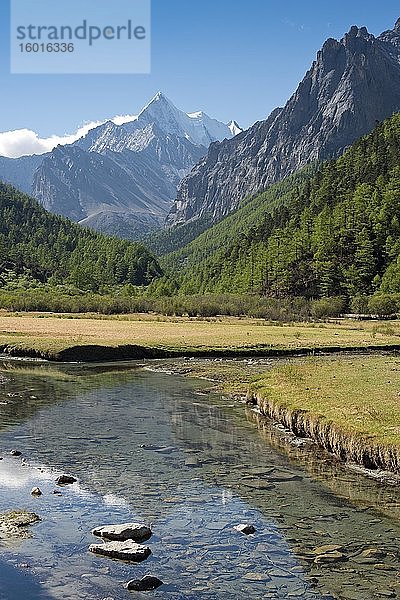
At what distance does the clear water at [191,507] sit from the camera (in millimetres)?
17672

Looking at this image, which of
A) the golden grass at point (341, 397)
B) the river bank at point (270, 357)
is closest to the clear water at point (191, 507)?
the river bank at point (270, 357)

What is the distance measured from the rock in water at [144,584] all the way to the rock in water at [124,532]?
3229 millimetres

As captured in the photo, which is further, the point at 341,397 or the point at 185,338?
the point at 185,338

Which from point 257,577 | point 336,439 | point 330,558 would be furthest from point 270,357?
point 257,577

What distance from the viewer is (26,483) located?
86.7 feet

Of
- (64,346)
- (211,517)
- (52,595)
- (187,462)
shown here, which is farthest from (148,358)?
(52,595)

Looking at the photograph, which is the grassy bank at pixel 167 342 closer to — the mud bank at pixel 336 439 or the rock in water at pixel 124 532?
the mud bank at pixel 336 439

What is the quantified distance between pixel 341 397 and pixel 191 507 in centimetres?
1776

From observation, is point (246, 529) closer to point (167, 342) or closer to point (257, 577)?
point (257, 577)

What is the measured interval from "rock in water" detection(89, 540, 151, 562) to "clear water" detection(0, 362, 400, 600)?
0.34 metres

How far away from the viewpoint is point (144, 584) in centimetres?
1723

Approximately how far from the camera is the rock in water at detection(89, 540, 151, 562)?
1923 cm

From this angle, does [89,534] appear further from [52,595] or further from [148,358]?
[148,358]

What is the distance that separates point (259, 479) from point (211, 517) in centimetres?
496
